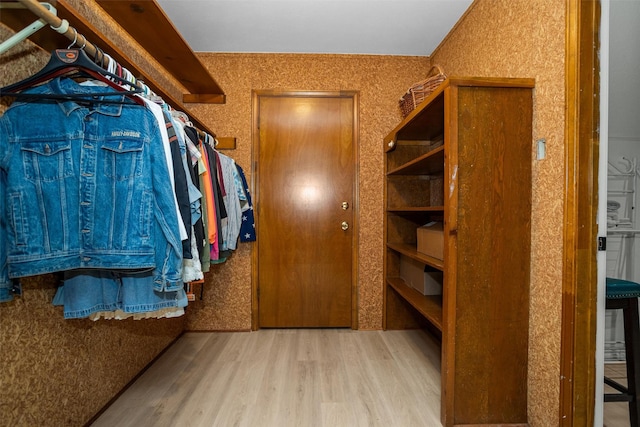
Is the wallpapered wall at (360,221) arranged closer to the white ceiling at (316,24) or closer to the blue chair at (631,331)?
the white ceiling at (316,24)

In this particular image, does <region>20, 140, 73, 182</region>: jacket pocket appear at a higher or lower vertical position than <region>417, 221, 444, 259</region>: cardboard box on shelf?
higher

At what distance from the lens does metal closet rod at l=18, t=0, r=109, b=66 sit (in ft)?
2.65

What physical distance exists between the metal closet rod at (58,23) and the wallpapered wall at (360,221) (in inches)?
10.6

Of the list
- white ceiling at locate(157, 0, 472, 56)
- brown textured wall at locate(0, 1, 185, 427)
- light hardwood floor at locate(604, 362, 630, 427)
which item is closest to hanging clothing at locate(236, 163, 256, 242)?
brown textured wall at locate(0, 1, 185, 427)

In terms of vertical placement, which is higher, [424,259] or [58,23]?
[58,23]

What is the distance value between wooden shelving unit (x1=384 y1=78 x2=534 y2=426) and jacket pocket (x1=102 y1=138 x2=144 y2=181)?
1300 millimetres

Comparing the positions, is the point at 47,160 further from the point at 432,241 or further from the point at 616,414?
the point at 616,414

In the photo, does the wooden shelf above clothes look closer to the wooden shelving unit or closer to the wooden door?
the wooden door

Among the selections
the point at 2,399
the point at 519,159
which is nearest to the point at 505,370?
the point at 519,159

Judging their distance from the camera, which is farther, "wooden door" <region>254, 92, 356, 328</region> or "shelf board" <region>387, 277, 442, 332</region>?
"wooden door" <region>254, 92, 356, 328</region>

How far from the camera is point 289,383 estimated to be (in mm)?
1688

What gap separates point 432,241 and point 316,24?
5.75 ft

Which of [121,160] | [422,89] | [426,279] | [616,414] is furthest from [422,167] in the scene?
[121,160]

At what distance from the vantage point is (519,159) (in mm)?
1312
